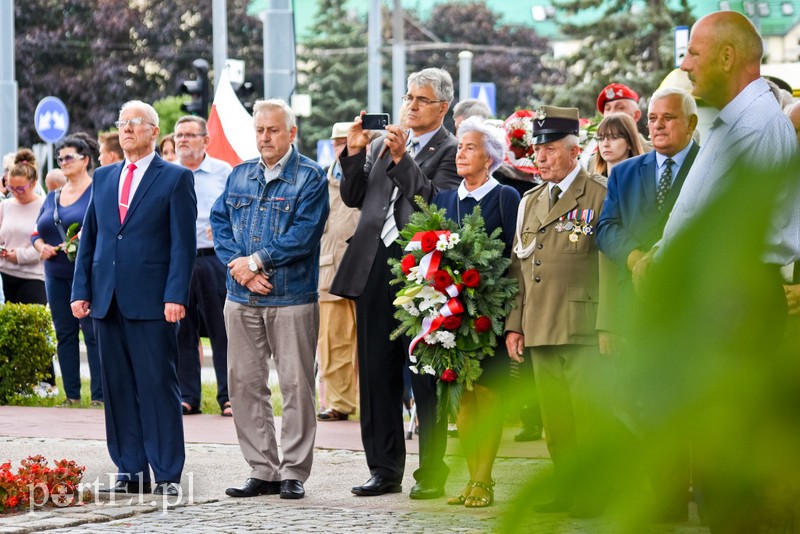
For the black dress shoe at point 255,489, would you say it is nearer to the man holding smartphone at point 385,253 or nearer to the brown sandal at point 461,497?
the man holding smartphone at point 385,253

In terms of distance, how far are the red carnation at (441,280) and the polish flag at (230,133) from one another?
651 centimetres

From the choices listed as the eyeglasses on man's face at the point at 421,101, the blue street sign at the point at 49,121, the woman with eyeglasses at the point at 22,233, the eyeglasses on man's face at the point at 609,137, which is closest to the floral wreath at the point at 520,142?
the eyeglasses on man's face at the point at 609,137

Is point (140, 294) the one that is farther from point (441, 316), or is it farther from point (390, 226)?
point (441, 316)

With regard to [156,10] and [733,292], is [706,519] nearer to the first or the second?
[733,292]

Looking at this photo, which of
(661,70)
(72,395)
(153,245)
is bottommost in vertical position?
(72,395)

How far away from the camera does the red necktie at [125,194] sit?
6938 mm

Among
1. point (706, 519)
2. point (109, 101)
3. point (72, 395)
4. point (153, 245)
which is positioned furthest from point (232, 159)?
point (109, 101)

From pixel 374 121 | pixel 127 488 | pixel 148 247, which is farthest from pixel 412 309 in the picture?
pixel 127 488

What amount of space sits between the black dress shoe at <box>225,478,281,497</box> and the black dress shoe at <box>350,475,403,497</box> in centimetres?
43

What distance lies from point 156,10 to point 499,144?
158ft

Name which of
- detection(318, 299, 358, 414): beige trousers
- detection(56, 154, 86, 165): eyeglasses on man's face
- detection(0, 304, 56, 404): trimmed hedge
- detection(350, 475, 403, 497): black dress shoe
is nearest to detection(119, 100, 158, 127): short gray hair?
detection(350, 475, 403, 497): black dress shoe

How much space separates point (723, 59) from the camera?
39.1 inches

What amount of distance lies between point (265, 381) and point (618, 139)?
233 cm

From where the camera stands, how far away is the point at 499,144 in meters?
6.66
